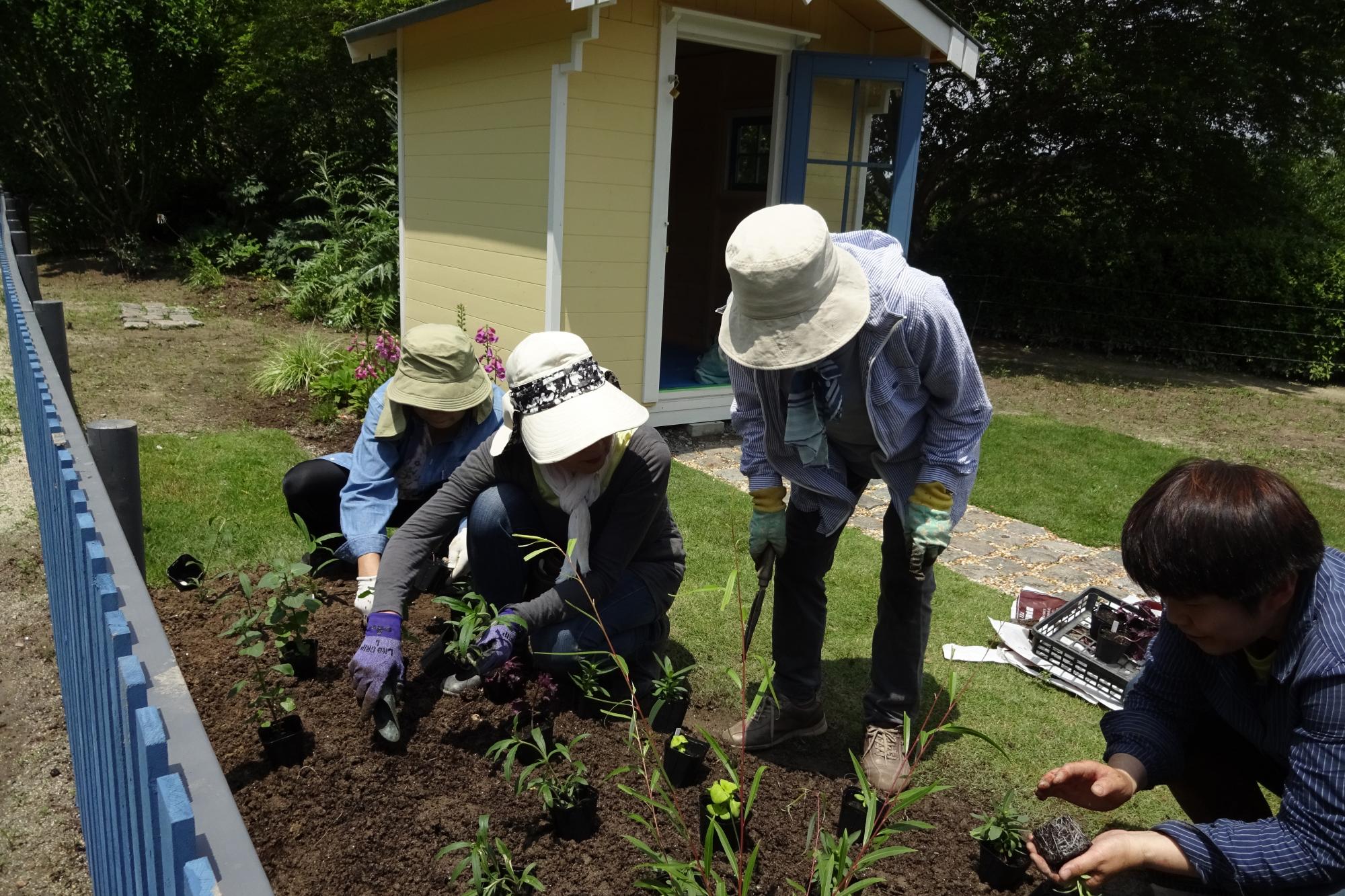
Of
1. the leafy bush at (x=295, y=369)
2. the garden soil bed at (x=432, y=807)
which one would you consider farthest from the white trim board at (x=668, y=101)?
the garden soil bed at (x=432, y=807)

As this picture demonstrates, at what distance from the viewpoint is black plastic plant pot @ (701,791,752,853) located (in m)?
Answer: 2.21

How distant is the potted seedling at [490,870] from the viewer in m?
1.95

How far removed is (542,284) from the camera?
6.35 meters

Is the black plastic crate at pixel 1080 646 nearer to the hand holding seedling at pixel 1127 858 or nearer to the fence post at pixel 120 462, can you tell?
the hand holding seedling at pixel 1127 858

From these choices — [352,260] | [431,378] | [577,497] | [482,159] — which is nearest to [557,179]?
[482,159]

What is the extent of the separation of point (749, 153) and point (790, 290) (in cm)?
771

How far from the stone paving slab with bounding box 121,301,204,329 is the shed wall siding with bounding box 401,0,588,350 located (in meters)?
3.14

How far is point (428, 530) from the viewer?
2.81 m

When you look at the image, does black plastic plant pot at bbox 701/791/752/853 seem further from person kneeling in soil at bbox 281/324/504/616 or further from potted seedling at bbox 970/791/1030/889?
person kneeling in soil at bbox 281/324/504/616

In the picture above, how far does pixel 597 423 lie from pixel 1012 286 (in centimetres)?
1249

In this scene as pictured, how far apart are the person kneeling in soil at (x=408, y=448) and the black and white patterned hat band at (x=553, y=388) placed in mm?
596

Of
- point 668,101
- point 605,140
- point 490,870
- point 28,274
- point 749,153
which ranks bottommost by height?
point 490,870

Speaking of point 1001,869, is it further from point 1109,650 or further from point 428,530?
point 428,530

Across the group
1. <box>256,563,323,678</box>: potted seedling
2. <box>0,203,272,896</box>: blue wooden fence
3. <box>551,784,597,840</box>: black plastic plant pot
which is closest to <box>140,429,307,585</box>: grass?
<box>256,563,323,678</box>: potted seedling
